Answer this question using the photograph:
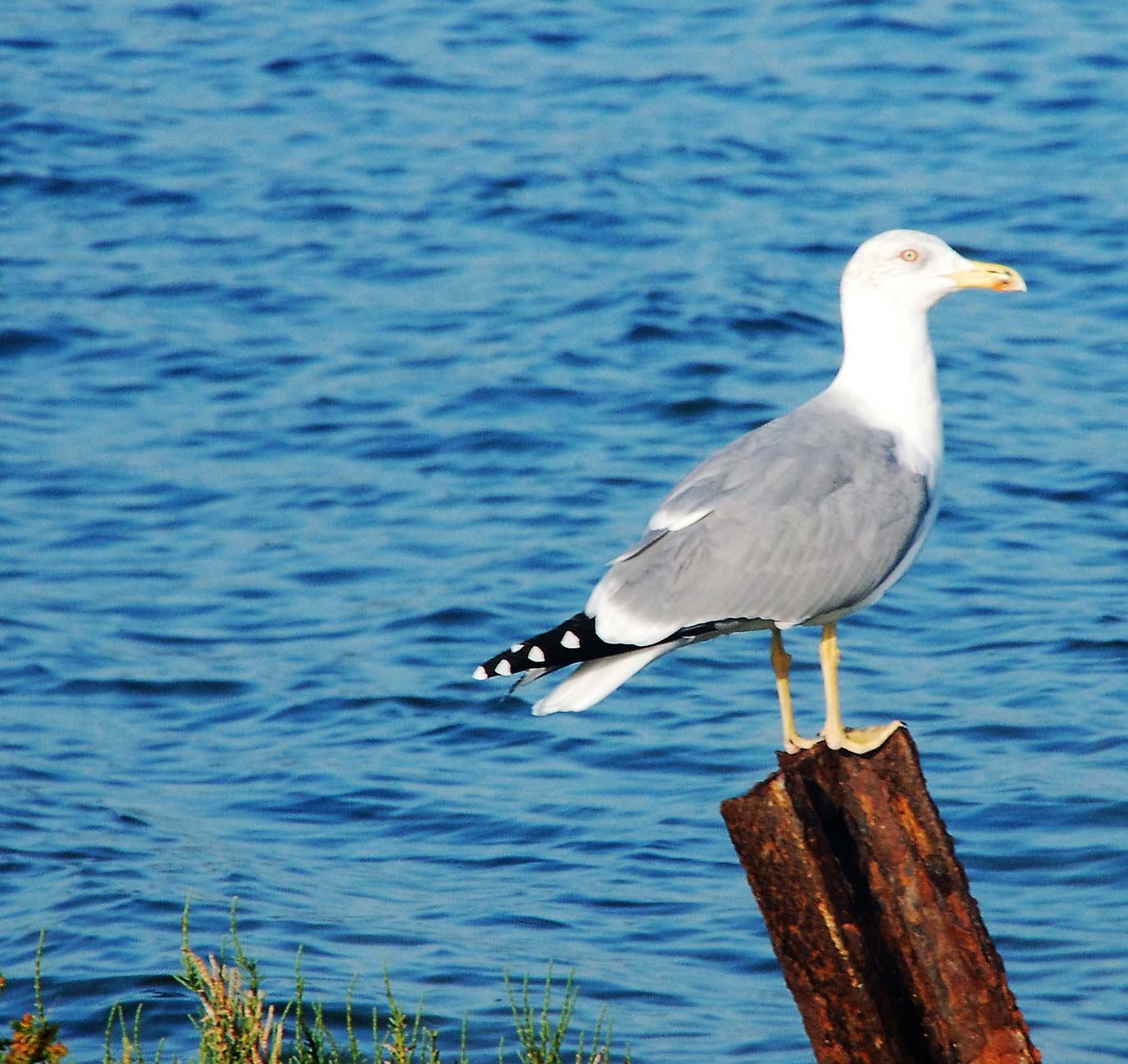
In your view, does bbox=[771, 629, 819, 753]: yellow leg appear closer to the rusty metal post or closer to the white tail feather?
the white tail feather

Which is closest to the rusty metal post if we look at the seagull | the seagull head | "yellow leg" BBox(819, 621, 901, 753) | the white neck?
"yellow leg" BBox(819, 621, 901, 753)

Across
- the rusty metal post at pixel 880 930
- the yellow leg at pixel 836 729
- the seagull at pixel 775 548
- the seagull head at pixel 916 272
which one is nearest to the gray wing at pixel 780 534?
the seagull at pixel 775 548

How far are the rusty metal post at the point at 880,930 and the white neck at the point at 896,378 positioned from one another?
50.4 inches

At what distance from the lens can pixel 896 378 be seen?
17.5ft

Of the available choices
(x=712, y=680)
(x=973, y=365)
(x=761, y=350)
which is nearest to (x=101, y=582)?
(x=712, y=680)

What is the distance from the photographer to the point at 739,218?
1316 centimetres

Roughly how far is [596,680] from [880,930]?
99cm

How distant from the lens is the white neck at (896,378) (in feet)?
17.4

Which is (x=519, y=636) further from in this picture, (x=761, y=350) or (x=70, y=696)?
(x=761, y=350)

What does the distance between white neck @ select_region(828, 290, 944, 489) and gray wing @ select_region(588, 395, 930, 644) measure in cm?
16

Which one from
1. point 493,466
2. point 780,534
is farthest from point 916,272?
point 493,466

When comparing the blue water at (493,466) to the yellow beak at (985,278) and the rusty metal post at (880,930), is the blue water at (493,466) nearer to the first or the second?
the rusty metal post at (880,930)

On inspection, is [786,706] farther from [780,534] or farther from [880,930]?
[880,930]

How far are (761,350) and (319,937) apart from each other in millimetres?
5863
